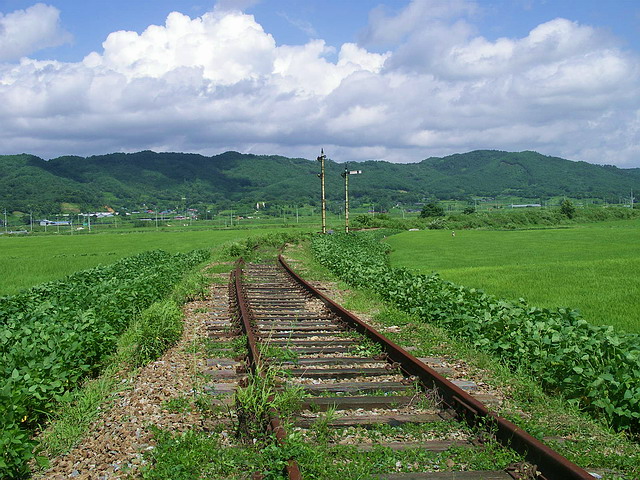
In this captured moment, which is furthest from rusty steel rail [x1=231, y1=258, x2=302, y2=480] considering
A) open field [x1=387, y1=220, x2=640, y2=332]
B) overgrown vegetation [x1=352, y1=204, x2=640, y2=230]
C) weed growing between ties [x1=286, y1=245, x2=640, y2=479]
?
overgrown vegetation [x1=352, y1=204, x2=640, y2=230]

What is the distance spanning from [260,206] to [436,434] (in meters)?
154

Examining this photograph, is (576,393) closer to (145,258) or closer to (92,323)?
(92,323)

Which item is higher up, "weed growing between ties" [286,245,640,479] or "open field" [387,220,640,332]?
"weed growing between ties" [286,245,640,479]

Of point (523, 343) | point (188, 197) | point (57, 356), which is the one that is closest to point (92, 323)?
point (57, 356)

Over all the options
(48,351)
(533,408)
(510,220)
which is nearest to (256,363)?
(48,351)

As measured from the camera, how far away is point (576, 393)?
5691 millimetres

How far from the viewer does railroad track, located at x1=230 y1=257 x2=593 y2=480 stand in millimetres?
3945

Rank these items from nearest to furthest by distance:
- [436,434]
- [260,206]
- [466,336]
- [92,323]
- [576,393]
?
[436,434] < [576,393] < [92,323] < [466,336] < [260,206]

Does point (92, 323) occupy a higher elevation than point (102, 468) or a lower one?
higher

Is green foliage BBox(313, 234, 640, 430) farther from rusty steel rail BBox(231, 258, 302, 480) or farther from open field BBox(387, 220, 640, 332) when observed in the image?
rusty steel rail BBox(231, 258, 302, 480)

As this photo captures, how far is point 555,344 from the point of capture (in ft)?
22.1

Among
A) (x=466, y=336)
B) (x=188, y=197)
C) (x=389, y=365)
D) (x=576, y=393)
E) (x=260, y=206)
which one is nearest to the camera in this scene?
(x=576, y=393)

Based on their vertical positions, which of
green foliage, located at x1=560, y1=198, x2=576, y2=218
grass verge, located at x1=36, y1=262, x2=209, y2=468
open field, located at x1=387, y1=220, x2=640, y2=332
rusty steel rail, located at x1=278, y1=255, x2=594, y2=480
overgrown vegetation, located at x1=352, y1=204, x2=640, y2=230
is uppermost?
green foliage, located at x1=560, y1=198, x2=576, y2=218

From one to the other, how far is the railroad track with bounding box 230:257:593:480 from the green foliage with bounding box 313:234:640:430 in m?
1.33
